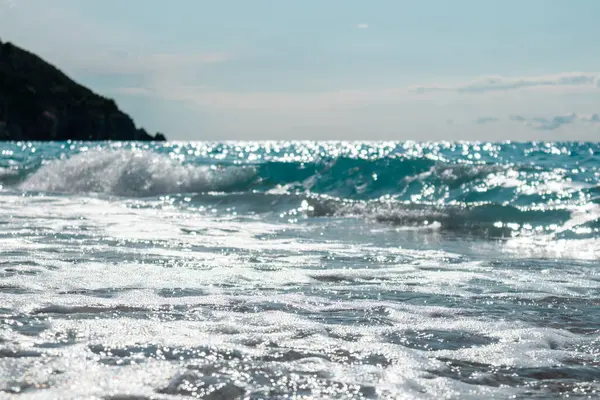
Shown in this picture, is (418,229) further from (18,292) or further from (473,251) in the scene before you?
(18,292)

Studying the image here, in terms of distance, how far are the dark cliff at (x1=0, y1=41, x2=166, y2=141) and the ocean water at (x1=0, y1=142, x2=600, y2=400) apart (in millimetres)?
84920

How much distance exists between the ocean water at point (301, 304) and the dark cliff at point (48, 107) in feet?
279

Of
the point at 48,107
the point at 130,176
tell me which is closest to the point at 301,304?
the point at 130,176

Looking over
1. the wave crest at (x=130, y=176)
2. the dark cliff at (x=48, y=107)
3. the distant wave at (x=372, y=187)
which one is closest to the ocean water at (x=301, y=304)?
the distant wave at (x=372, y=187)

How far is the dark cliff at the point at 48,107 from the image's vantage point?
89.4m

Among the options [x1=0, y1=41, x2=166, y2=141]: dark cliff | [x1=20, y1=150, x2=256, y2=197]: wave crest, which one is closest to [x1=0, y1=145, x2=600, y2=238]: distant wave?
[x1=20, y1=150, x2=256, y2=197]: wave crest

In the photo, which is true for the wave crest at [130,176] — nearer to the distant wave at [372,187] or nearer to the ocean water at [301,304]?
the distant wave at [372,187]

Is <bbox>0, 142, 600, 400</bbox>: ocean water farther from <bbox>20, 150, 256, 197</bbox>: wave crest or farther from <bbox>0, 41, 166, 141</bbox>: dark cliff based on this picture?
<bbox>0, 41, 166, 141</bbox>: dark cliff

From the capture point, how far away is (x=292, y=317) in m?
3.87

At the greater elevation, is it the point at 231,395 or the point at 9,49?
the point at 9,49

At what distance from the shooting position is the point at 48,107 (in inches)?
3686

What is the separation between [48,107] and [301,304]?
96.5m

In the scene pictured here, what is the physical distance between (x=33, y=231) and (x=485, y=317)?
5.41 metres

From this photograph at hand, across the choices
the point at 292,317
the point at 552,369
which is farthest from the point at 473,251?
the point at 552,369
